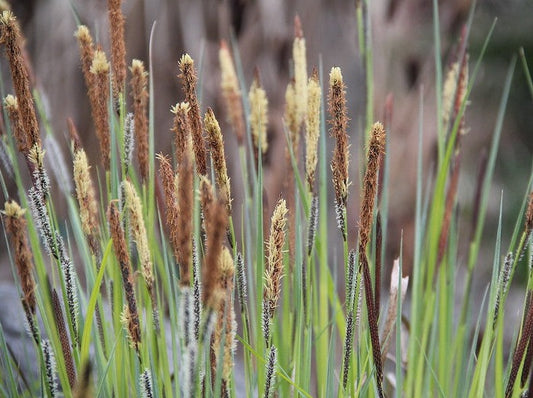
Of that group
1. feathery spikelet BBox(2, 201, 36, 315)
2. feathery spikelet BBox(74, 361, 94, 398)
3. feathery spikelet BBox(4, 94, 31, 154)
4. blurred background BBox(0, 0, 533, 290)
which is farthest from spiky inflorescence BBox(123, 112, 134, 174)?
blurred background BBox(0, 0, 533, 290)

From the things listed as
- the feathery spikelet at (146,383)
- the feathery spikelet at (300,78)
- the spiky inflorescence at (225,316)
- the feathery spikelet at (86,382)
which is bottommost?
the feathery spikelet at (86,382)

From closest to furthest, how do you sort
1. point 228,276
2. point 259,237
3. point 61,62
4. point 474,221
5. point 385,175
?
point 228,276, point 259,237, point 385,175, point 474,221, point 61,62

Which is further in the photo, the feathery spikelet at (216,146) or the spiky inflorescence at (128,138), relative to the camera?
the spiky inflorescence at (128,138)

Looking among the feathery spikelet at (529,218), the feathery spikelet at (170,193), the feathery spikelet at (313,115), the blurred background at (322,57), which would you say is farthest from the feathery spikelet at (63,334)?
the blurred background at (322,57)

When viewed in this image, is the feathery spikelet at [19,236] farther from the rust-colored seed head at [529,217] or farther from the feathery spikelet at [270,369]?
the rust-colored seed head at [529,217]

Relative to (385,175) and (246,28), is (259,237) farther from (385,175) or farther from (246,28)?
(246,28)

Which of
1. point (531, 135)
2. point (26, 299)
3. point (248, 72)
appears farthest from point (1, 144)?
point (531, 135)
